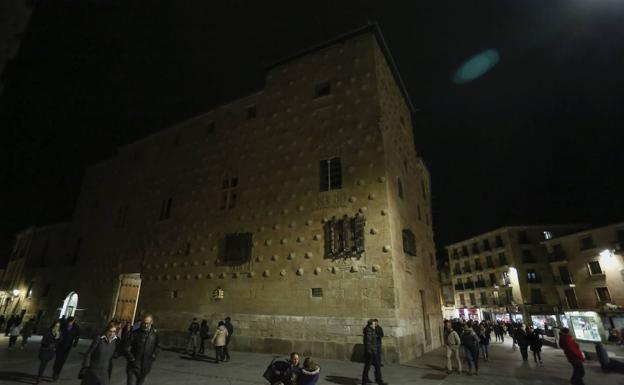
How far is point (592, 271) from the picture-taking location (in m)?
31.6

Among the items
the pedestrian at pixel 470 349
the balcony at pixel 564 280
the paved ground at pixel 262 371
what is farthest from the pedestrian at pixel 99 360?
the balcony at pixel 564 280

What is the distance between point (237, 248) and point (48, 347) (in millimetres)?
6592

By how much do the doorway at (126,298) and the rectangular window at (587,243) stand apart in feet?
132

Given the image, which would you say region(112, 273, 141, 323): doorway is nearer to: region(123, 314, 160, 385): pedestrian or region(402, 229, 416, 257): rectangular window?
region(123, 314, 160, 385): pedestrian

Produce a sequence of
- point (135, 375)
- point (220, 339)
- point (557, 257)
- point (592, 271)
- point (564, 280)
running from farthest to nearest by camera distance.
Result: 1. point (557, 257)
2. point (564, 280)
3. point (592, 271)
4. point (220, 339)
5. point (135, 375)

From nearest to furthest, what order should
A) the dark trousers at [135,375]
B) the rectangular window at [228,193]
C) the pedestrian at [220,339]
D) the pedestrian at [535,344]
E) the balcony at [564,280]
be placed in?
the dark trousers at [135,375]
the pedestrian at [220,339]
the pedestrian at [535,344]
the rectangular window at [228,193]
the balcony at [564,280]

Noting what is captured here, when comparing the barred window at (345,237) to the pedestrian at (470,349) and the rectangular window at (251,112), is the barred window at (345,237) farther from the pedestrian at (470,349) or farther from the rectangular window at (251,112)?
the rectangular window at (251,112)

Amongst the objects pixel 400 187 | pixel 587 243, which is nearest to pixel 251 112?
pixel 400 187

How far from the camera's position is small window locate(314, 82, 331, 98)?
1399cm

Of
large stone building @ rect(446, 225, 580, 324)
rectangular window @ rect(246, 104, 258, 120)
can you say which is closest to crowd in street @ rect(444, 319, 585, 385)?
rectangular window @ rect(246, 104, 258, 120)

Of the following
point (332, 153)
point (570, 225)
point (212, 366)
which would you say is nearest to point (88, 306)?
point (212, 366)

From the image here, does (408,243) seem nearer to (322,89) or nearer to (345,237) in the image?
(345,237)

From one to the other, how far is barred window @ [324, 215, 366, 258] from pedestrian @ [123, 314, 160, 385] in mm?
6136

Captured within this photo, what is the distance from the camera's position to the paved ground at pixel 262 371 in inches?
287
